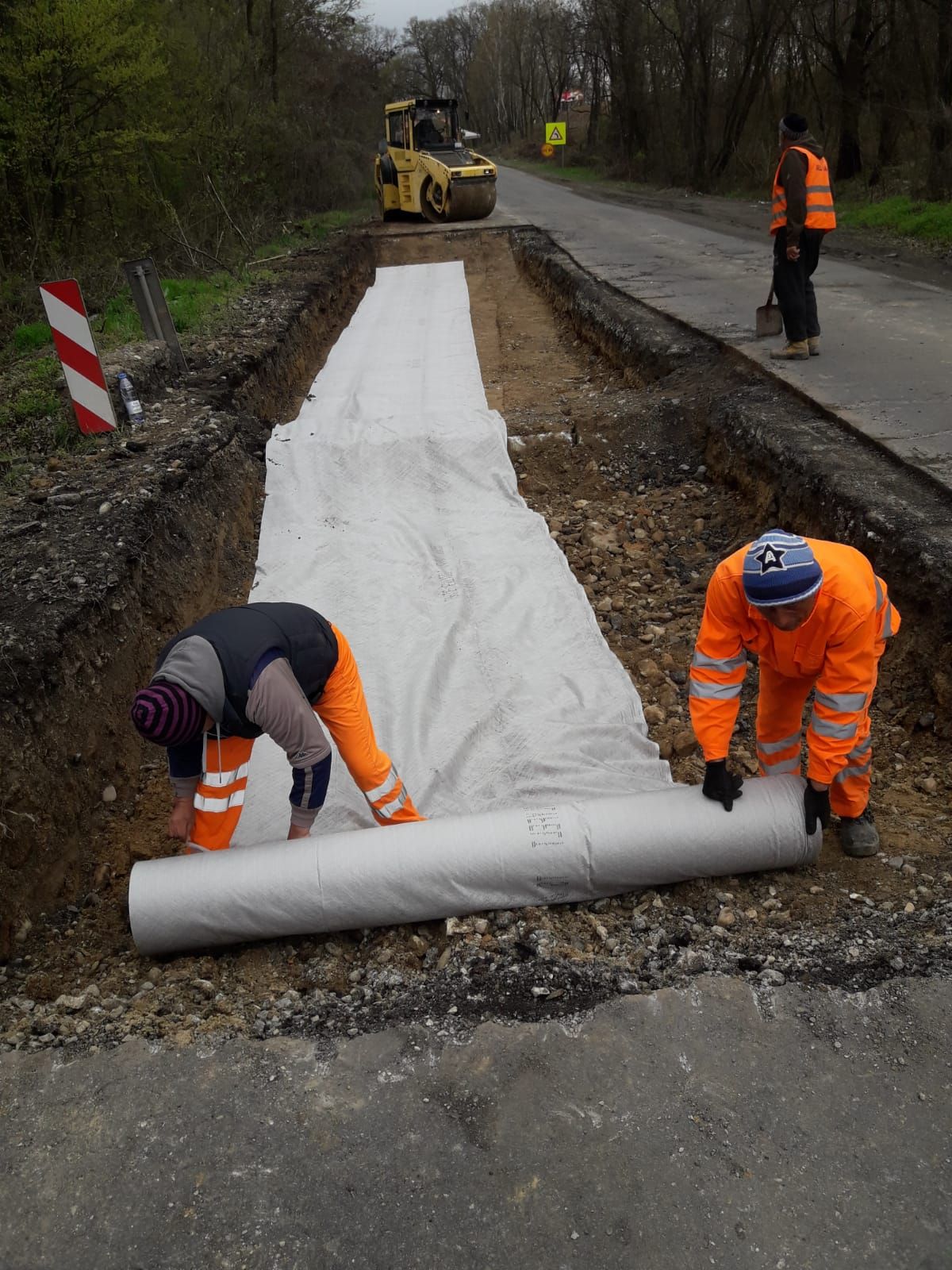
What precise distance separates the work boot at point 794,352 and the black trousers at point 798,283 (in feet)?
0.17

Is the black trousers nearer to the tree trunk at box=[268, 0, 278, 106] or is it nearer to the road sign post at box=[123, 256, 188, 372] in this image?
the road sign post at box=[123, 256, 188, 372]

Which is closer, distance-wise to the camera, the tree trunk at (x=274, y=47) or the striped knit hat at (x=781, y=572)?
the striped knit hat at (x=781, y=572)

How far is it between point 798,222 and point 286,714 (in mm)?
5453

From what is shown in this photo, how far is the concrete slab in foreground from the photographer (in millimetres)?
1852

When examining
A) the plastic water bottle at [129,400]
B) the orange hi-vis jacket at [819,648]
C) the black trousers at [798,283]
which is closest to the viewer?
the orange hi-vis jacket at [819,648]

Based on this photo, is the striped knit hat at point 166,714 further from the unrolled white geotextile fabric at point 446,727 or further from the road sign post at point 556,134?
the road sign post at point 556,134

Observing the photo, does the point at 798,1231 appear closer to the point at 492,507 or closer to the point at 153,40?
the point at 492,507

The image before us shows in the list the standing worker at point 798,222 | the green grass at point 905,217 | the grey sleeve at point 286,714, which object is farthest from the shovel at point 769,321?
the grey sleeve at point 286,714

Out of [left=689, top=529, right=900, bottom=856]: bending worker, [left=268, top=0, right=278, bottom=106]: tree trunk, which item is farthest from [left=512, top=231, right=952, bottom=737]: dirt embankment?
[left=268, top=0, right=278, bottom=106]: tree trunk

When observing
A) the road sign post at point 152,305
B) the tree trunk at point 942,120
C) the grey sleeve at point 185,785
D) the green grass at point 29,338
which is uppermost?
the tree trunk at point 942,120

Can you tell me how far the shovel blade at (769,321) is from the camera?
694 centimetres

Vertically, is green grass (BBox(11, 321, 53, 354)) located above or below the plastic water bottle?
above

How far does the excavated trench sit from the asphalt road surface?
31 cm

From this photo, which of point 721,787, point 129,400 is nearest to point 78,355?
point 129,400
